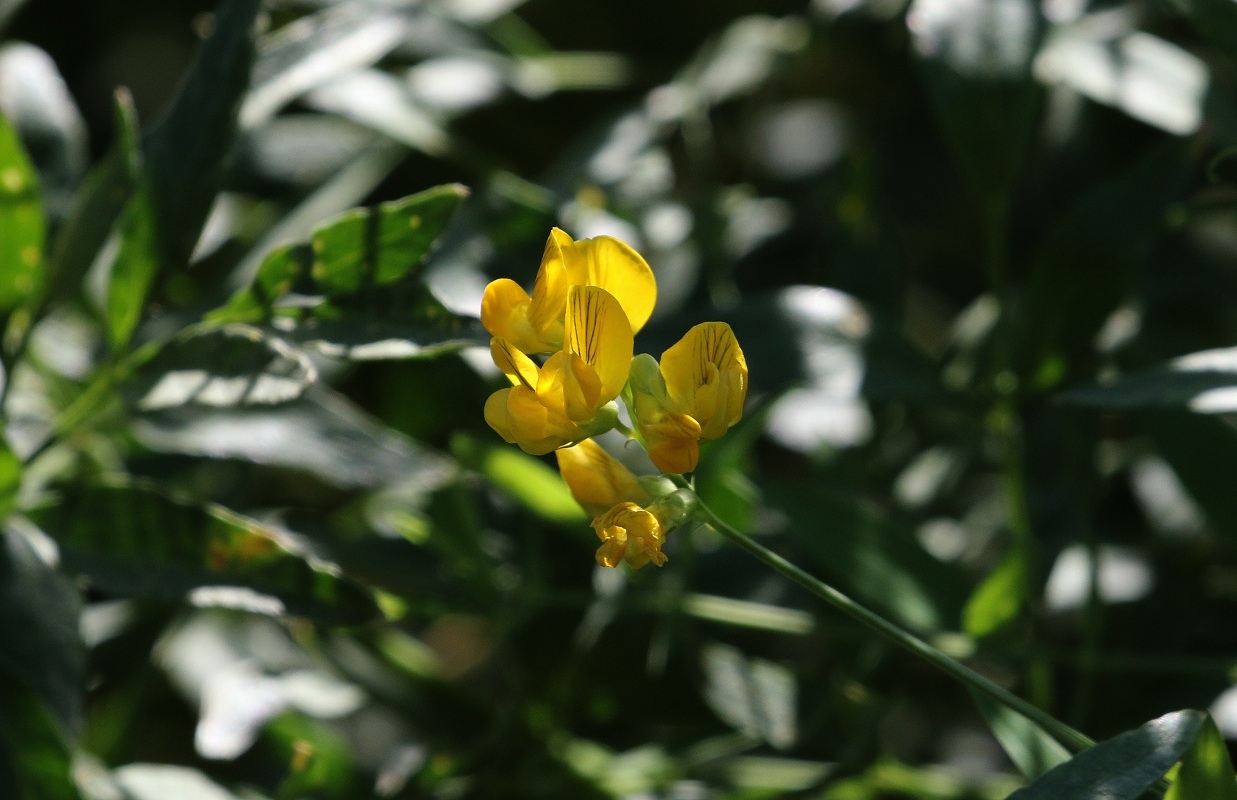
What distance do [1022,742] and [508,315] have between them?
288mm

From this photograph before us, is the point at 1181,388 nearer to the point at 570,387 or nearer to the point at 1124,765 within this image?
the point at 1124,765

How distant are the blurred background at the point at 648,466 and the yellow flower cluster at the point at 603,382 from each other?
2.9 inches

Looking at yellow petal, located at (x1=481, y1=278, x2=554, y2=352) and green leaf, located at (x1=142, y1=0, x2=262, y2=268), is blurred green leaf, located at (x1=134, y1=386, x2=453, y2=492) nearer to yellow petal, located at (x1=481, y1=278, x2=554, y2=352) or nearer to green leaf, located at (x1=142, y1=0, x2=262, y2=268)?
green leaf, located at (x1=142, y1=0, x2=262, y2=268)

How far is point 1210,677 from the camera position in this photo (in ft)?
2.15

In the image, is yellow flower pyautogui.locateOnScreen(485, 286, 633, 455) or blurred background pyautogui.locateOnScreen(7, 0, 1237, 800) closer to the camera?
yellow flower pyautogui.locateOnScreen(485, 286, 633, 455)

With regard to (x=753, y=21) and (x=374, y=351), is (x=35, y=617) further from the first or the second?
(x=753, y=21)

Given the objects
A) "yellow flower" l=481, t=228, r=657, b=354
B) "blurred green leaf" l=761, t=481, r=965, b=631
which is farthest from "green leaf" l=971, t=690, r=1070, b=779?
"yellow flower" l=481, t=228, r=657, b=354

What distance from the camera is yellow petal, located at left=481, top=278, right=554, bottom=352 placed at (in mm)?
427

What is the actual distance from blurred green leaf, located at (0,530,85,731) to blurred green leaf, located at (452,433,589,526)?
0.22 meters

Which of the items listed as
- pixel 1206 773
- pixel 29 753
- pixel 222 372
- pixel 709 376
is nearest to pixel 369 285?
pixel 222 372

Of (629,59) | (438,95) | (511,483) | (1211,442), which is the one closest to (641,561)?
(511,483)

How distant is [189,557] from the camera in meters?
0.58

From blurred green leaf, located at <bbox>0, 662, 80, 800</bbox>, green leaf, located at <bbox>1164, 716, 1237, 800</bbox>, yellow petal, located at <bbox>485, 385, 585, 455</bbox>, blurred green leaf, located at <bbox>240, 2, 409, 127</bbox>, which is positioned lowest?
blurred green leaf, located at <bbox>0, 662, 80, 800</bbox>

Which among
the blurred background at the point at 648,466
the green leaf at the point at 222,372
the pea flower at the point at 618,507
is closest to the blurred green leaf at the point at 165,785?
the blurred background at the point at 648,466
